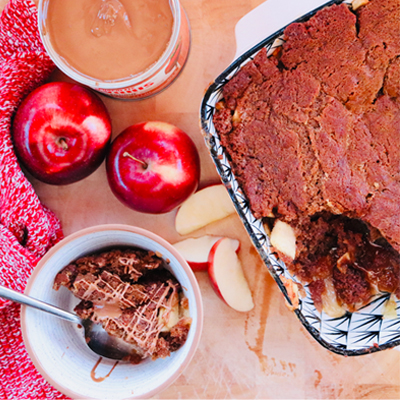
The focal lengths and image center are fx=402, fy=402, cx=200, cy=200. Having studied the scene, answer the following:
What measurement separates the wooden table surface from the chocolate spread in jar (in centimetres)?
23

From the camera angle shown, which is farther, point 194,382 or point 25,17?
point 194,382

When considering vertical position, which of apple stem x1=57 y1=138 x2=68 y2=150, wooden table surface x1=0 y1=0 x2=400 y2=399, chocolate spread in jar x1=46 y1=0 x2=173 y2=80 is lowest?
wooden table surface x1=0 y1=0 x2=400 y2=399

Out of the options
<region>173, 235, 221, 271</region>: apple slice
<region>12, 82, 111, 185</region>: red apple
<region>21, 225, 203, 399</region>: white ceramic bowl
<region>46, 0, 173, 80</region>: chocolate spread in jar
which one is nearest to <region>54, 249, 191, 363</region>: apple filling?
<region>21, 225, 203, 399</region>: white ceramic bowl

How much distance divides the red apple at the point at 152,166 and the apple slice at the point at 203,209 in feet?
0.24

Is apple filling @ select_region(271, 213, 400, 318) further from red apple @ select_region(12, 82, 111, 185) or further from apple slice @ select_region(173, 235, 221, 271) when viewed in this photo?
red apple @ select_region(12, 82, 111, 185)

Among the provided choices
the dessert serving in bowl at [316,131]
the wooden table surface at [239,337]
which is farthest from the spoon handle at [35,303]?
the dessert serving in bowl at [316,131]

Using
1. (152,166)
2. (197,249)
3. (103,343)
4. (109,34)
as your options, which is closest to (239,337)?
(197,249)

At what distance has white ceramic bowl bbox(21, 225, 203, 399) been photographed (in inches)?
39.6

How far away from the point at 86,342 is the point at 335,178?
0.85 meters

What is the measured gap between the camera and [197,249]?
1.31 m

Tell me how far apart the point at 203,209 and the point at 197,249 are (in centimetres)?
13

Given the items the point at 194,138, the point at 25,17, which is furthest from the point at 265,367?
the point at 25,17

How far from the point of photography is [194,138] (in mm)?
1314

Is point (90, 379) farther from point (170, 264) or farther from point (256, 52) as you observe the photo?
point (256, 52)
